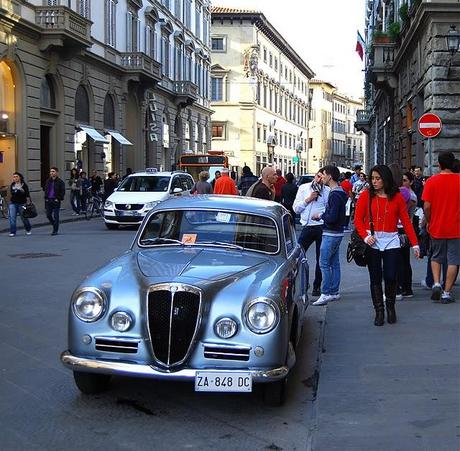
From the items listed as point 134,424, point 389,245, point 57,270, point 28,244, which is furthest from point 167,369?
point 28,244

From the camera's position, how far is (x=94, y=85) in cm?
3466

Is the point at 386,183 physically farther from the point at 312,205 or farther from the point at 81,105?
the point at 81,105

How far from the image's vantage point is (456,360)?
6.55m

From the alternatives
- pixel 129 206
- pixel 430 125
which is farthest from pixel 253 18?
pixel 430 125

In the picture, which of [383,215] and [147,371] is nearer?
[147,371]

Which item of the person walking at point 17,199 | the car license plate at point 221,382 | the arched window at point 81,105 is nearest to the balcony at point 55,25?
the arched window at point 81,105

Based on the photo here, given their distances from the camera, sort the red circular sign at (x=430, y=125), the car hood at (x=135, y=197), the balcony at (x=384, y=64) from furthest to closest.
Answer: the balcony at (x=384, y=64), the car hood at (x=135, y=197), the red circular sign at (x=430, y=125)

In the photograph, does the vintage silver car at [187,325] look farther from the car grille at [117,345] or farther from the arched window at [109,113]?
the arched window at [109,113]

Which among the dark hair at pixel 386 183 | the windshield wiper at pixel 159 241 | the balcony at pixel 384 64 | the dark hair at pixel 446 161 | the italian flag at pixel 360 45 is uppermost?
the italian flag at pixel 360 45

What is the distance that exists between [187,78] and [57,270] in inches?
1704

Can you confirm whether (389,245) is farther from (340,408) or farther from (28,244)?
(28,244)

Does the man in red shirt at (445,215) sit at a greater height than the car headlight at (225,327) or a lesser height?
greater

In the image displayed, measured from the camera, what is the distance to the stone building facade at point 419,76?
65.8 ft

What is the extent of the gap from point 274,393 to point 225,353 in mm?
572
